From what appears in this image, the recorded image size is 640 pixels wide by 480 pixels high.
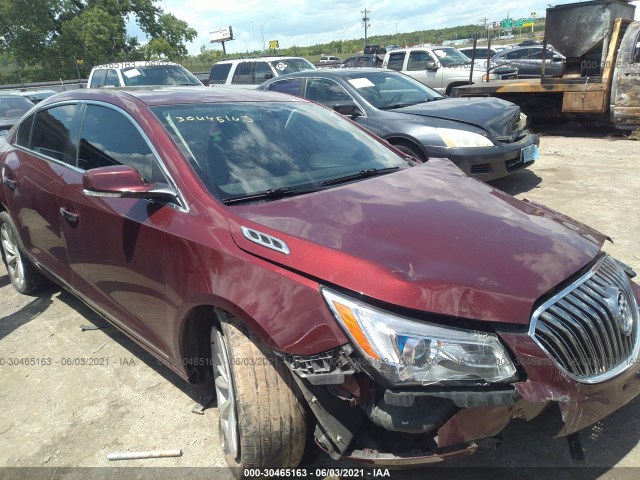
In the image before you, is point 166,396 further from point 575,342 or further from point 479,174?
point 479,174

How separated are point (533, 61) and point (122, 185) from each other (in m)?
15.9

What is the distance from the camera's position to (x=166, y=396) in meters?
2.95

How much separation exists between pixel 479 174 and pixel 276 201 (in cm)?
420

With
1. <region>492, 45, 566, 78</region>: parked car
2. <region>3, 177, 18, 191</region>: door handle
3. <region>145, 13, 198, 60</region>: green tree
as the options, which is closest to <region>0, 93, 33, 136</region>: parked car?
<region>3, 177, 18, 191</region>: door handle

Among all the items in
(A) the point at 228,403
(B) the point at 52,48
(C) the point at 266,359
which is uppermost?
(B) the point at 52,48

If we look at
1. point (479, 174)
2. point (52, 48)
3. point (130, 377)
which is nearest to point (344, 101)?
point (479, 174)

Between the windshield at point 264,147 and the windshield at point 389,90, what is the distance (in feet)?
12.3

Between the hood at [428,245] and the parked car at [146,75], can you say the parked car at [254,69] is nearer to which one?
the parked car at [146,75]

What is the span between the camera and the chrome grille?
1.84 m

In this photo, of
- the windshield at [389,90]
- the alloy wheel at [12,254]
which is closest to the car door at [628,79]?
the windshield at [389,90]

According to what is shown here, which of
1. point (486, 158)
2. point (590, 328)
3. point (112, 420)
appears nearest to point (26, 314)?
point (112, 420)

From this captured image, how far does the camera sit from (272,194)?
2.43 metres

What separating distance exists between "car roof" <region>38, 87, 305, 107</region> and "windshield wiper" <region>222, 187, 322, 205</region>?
0.87 m

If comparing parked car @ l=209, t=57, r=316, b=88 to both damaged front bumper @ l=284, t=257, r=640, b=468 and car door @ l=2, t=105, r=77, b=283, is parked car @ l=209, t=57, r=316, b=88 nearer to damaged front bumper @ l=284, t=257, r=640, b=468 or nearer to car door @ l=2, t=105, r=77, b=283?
car door @ l=2, t=105, r=77, b=283
